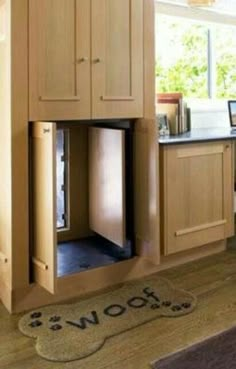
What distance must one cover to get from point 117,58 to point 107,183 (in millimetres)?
746

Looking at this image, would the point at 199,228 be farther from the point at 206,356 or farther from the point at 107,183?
the point at 206,356

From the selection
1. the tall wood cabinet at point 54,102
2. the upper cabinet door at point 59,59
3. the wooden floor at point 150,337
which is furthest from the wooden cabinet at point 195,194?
the upper cabinet door at point 59,59

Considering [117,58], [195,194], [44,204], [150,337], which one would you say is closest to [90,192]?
[195,194]

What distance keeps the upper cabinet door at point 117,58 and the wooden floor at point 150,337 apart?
1.12m

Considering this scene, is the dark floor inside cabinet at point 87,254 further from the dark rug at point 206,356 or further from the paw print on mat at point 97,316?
the dark rug at point 206,356

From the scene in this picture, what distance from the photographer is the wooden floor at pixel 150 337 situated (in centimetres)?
195

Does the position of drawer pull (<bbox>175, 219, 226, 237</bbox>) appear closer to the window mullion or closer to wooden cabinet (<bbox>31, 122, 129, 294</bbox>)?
wooden cabinet (<bbox>31, 122, 129, 294</bbox>)

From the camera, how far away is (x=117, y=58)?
103 inches

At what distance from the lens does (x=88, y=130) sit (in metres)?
3.12

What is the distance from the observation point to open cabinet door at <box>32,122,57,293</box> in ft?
7.41

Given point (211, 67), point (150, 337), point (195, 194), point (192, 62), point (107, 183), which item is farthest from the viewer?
point (211, 67)

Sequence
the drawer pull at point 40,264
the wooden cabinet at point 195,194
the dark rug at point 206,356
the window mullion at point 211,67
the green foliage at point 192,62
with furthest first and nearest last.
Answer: the window mullion at point 211,67 < the green foliage at point 192,62 < the wooden cabinet at point 195,194 < the drawer pull at point 40,264 < the dark rug at point 206,356

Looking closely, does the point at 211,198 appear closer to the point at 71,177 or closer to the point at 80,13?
the point at 71,177

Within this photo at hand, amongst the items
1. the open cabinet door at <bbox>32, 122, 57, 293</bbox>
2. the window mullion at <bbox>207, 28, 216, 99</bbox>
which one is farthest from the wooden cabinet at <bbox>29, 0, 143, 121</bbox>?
the window mullion at <bbox>207, 28, 216, 99</bbox>
